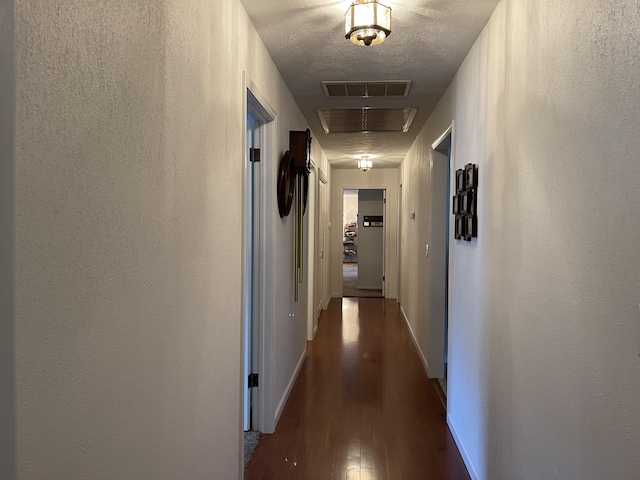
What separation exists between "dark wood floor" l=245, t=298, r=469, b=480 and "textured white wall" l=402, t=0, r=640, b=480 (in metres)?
0.38

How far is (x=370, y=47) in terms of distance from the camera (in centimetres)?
255

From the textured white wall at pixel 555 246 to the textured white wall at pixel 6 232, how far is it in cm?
122

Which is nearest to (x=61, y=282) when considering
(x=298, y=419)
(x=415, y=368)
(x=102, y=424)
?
(x=102, y=424)

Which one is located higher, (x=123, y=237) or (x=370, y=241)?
(x=123, y=237)

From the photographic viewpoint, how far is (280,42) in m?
2.53

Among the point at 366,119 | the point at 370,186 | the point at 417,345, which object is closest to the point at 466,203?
the point at 366,119

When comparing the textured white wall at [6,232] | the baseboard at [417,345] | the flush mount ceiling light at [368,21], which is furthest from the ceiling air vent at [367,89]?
the textured white wall at [6,232]

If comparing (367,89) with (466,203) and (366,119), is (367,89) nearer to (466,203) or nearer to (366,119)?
(366,119)

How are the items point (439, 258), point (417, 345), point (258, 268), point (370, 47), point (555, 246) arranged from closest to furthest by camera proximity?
point (555, 246), point (370, 47), point (258, 268), point (439, 258), point (417, 345)

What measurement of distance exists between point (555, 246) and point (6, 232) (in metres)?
1.43

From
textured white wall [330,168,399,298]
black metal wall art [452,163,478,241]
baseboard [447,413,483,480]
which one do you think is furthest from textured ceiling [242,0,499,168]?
textured white wall [330,168,399,298]

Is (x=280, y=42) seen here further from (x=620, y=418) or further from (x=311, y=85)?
(x=620, y=418)

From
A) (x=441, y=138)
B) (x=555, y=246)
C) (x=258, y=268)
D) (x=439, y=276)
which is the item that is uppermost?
(x=441, y=138)

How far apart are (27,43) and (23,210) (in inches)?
10.9
